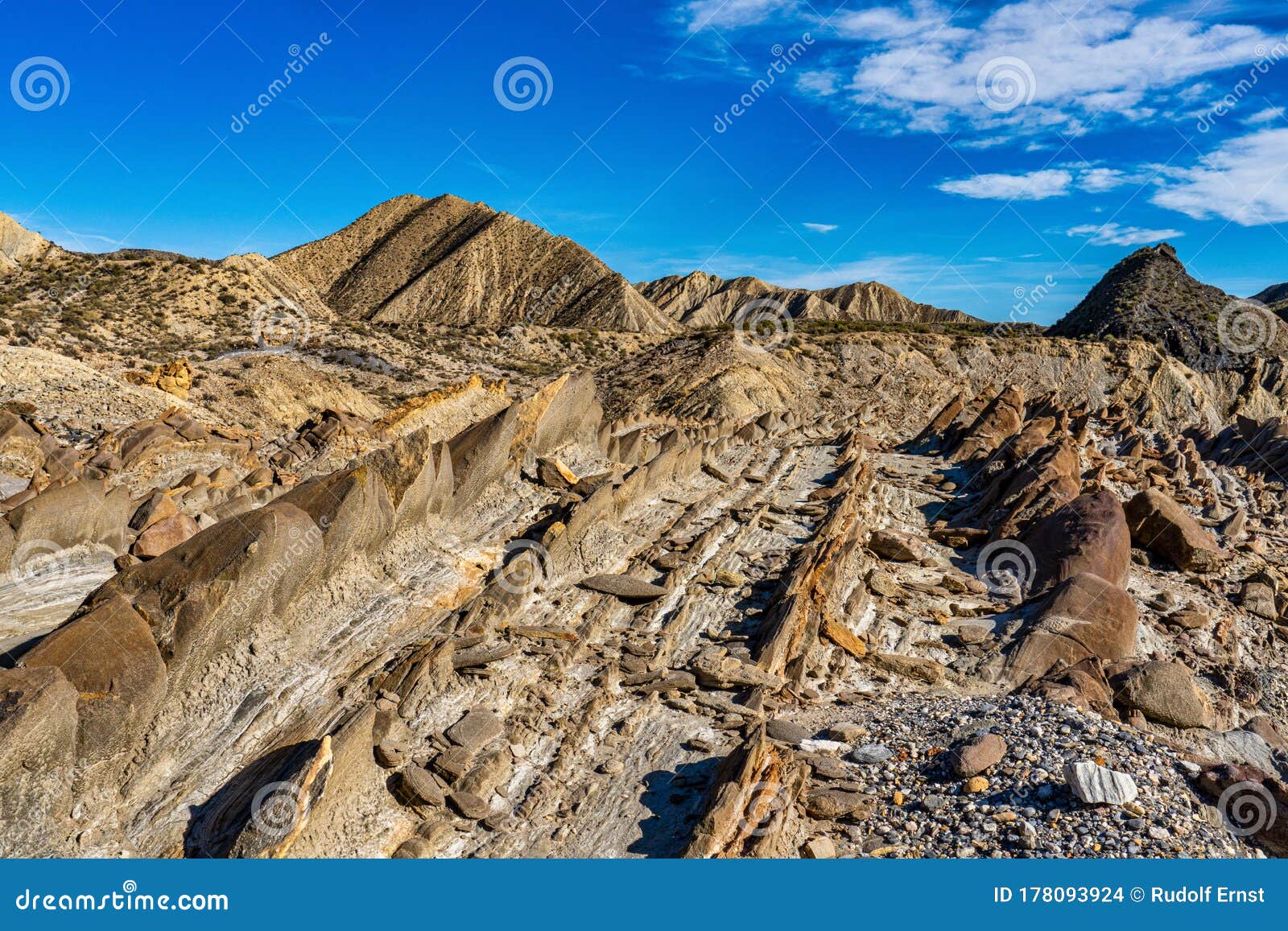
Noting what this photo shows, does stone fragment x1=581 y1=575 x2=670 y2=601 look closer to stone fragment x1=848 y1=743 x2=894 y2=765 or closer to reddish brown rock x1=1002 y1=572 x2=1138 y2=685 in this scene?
stone fragment x1=848 y1=743 x2=894 y2=765

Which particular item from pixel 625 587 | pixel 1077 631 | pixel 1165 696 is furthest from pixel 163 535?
pixel 1165 696

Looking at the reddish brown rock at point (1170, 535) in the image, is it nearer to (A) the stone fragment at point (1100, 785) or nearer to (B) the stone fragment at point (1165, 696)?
(B) the stone fragment at point (1165, 696)

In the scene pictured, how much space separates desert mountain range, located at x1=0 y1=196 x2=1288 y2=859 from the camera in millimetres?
7086

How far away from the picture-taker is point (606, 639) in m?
10.8

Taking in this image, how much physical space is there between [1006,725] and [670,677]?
3771mm

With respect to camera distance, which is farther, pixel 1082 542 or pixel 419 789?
pixel 1082 542

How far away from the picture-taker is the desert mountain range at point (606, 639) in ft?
23.2

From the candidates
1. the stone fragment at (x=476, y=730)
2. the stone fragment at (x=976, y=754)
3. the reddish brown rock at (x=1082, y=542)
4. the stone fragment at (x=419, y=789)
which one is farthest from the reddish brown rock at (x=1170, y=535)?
the stone fragment at (x=419, y=789)

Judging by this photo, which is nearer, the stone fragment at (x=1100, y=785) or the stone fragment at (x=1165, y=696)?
the stone fragment at (x=1100, y=785)

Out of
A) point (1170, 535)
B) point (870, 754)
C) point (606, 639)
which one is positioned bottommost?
point (870, 754)

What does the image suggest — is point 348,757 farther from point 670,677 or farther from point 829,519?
point 829,519

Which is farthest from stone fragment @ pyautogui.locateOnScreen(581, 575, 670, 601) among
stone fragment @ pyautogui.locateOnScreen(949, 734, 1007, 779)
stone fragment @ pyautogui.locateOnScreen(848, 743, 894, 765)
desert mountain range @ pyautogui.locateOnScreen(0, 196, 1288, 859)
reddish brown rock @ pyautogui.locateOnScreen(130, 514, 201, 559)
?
reddish brown rock @ pyautogui.locateOnScreen(130, 514, 201, 559)

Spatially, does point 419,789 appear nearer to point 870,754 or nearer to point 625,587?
point 870,754

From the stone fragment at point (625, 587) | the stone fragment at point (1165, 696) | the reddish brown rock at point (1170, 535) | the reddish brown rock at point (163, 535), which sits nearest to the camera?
the reddish brown rock at point (163, 535)
